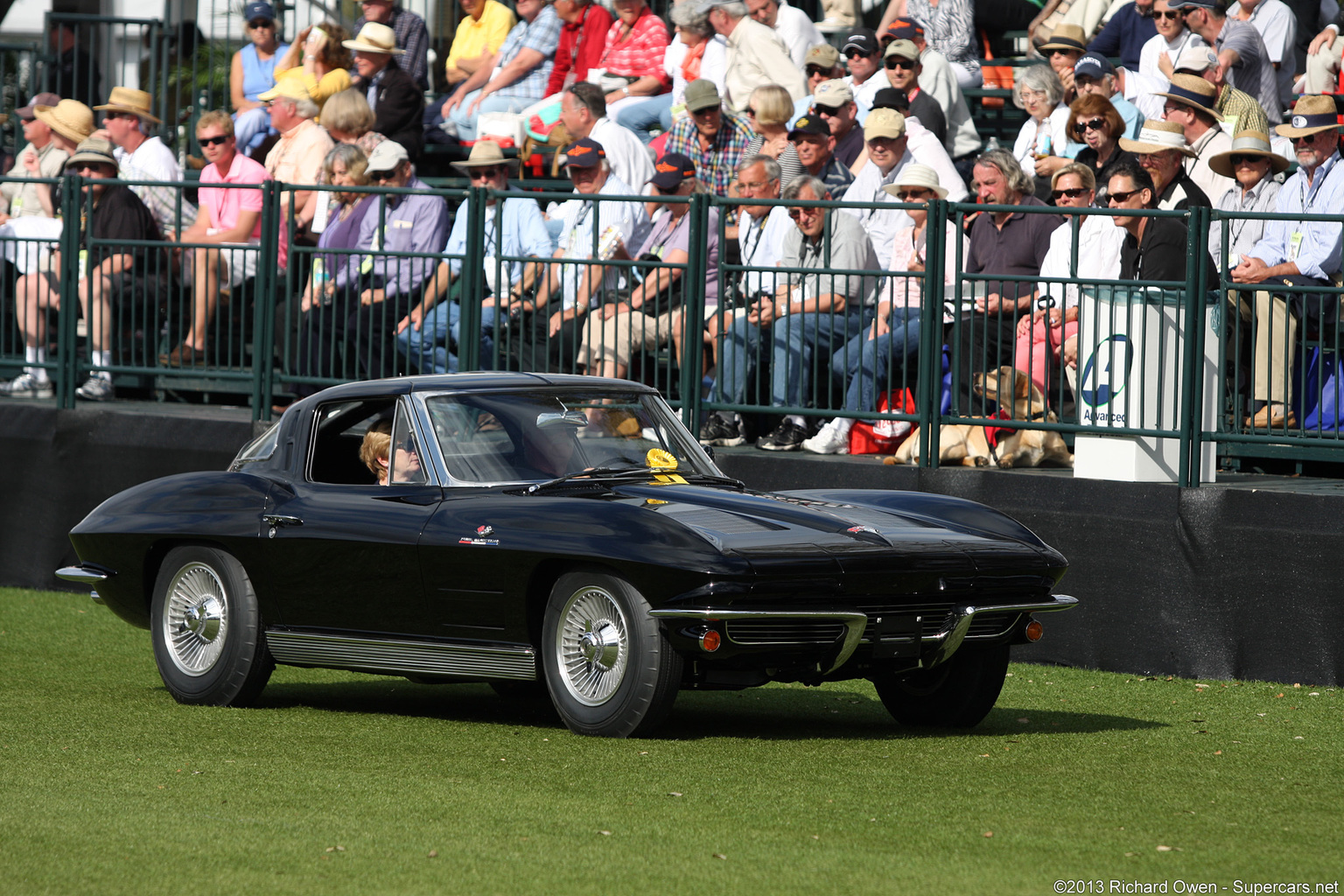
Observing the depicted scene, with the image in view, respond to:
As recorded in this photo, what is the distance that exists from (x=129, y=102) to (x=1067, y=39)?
8.14 m

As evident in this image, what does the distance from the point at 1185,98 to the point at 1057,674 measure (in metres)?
3.99

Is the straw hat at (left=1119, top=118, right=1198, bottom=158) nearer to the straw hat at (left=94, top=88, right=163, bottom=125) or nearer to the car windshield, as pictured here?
the car windshield

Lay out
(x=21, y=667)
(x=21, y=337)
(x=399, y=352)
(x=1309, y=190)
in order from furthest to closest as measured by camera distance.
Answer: (x=21, y=337), (x=399, y=352), (x=1309, y=190), (x=21, y=667)

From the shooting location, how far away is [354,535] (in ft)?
26.7

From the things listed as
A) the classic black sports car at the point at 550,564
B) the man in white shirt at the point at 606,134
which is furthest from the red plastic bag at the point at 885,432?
the man in white shirt at the point at 606,134

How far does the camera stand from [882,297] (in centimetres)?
1104

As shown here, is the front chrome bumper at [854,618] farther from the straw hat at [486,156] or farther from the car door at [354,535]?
the straw hat at [486,156]

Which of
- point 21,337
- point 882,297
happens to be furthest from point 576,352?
point 21,337

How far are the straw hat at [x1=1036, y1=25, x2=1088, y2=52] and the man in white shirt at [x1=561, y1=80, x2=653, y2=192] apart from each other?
303 cm

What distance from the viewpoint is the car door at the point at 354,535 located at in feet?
26.2

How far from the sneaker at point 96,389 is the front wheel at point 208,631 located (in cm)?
577

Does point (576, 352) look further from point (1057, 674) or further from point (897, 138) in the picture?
point (1057, 674)

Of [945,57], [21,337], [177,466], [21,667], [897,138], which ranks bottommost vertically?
[21,667]

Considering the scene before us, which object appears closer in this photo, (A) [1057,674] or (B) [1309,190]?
(A) [1057,674]
